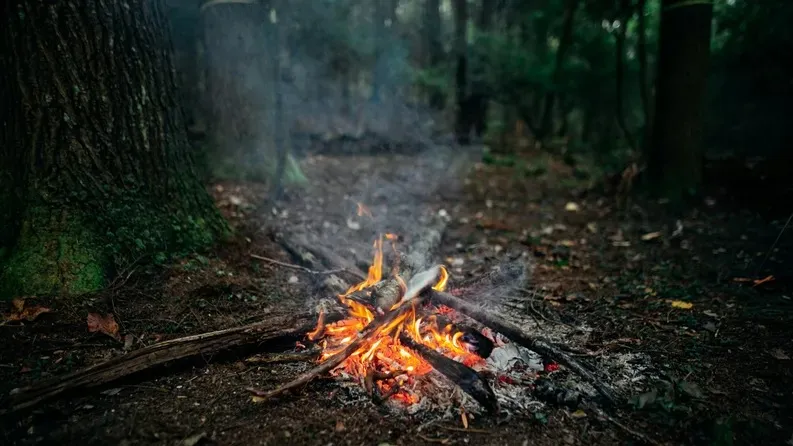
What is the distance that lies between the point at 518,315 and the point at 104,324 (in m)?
2.79

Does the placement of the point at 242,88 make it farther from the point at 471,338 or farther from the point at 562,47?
the point at 562,47

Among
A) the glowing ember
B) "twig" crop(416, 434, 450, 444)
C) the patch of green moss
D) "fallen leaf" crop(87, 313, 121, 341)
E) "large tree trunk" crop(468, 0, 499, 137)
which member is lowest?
"twig" crop(416, 434, 450, 444)

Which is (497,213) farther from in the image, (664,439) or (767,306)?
(664,439)

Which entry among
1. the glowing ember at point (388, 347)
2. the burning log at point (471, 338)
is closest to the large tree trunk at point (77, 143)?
the glowing ember at point (388, 347)

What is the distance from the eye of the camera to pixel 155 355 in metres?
2.49

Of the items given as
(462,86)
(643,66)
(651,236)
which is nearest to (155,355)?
(651,236)

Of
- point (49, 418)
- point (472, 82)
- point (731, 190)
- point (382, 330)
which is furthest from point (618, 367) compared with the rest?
point (472, 82)

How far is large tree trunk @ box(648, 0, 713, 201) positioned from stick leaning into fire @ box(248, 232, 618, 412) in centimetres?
491

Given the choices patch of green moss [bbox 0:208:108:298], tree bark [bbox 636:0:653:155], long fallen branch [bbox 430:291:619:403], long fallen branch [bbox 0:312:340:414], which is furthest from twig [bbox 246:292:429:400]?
tree bark [bbox 636:0:653:155]

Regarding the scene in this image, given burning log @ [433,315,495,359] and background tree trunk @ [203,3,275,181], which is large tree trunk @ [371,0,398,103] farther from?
burning log @ [433,315,495,359]

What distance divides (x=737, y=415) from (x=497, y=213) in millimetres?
4492

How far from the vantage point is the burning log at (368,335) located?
238cm

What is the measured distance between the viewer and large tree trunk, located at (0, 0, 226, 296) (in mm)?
2900

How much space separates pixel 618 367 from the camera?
109 inches
